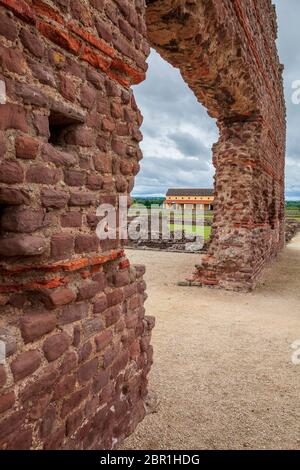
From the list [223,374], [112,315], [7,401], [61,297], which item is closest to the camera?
[7,401]

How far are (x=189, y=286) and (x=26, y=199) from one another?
6633 mm

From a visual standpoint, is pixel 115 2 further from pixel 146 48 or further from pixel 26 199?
pixel 26 199

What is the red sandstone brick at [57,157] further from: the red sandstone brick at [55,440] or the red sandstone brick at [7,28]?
the red sandstone brick at [55,440]

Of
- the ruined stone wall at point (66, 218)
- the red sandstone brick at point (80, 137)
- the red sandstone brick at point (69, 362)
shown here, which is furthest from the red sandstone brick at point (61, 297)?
the red sandstone brick at point (80, 137)

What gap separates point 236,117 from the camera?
7.77 m

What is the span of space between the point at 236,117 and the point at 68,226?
683cm

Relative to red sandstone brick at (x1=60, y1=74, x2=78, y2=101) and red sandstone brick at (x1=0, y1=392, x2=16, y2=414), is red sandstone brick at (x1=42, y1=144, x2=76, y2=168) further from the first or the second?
red sandstone brick at (x1=0, y1=392, x2=16, y2=414)

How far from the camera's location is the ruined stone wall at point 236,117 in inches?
209

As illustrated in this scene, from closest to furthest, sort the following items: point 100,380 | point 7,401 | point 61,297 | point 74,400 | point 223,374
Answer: point 7,401
point 61,297
point 74,400
point 100,380
point 223,374

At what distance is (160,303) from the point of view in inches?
257

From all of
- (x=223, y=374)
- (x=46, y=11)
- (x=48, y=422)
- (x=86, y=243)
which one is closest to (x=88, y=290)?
(x=86, y=243)

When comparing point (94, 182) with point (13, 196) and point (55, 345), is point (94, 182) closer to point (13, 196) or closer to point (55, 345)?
point (13, 196)

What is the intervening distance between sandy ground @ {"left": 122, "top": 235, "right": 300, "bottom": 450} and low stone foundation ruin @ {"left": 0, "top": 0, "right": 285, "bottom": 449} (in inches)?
17.4

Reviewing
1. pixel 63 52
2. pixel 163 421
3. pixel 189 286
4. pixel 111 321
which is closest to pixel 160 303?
pixel 189 286
